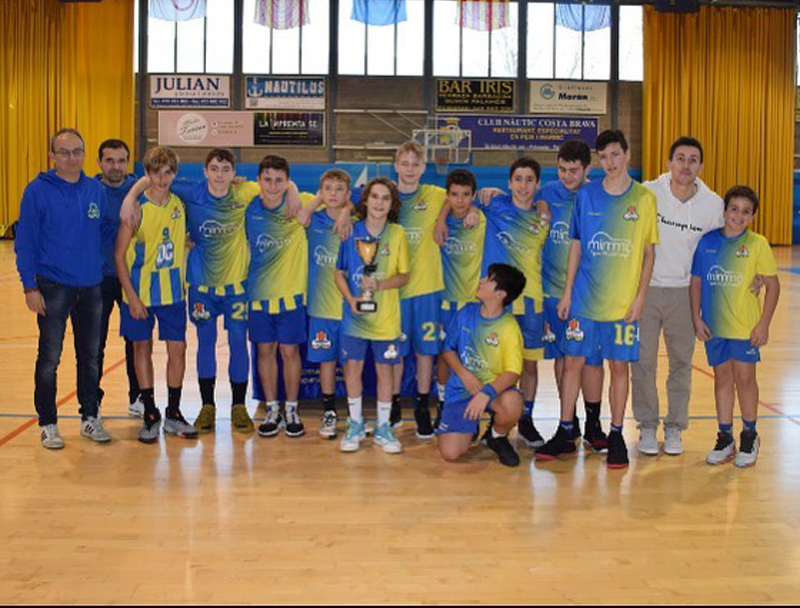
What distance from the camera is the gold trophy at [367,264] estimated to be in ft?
16.1

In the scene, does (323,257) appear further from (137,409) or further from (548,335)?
(137,409)

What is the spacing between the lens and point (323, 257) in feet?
17.4

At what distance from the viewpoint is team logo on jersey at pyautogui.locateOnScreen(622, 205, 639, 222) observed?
4621 millimetres

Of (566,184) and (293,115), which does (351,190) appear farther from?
(293,115)

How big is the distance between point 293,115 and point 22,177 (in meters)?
6.88

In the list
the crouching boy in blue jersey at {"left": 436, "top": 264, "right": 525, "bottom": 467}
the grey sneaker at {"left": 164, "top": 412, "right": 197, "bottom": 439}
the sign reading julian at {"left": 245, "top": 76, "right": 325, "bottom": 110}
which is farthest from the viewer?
the sign reading julian at {"left": 245, "top": 76, "right": 325, "bottom": 110}

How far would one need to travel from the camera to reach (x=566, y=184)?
502 cm

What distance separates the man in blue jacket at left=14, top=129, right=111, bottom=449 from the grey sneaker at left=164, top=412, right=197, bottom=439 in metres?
0.59

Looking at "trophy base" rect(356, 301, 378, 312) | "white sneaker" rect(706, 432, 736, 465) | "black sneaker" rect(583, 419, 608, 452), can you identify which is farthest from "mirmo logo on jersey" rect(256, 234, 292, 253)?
"white sneaker" rect(706, 432, 736, 465)

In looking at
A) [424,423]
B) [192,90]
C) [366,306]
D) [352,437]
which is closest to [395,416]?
[424,423]

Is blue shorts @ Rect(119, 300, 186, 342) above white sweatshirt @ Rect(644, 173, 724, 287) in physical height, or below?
below

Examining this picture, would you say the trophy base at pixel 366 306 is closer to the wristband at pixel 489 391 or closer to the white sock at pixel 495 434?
the wristband at pixel 489 391

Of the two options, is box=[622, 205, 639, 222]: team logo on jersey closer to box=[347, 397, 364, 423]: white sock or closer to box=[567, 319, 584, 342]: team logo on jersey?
box=[567, 319, 584, 342]: team logo on jersey

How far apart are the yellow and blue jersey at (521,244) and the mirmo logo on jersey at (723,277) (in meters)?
0.90
